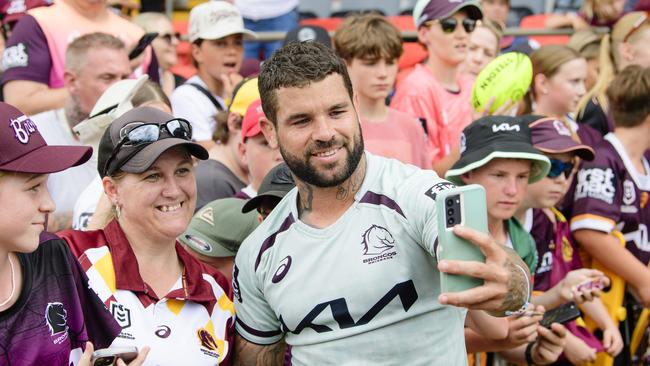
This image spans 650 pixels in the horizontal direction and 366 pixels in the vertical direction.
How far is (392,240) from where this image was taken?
3.07m

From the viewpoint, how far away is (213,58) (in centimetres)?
698

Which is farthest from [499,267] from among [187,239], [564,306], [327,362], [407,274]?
[564,306]

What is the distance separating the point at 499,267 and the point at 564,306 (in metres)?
2.40

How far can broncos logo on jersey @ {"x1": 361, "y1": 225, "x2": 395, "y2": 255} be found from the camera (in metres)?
3.07

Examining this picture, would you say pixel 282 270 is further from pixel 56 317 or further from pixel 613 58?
pixel 613 58

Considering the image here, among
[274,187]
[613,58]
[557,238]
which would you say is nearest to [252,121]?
[274,187]

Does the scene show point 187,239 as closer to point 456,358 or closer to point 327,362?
point 327,362

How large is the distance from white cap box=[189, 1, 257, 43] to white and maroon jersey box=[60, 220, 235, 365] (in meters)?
3.54

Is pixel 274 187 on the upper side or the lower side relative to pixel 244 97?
upper

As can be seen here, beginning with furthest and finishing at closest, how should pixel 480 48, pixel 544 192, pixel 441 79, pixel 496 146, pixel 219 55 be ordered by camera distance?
pixel 480 48 → pixel 219 55 → pixel 441 79 → pixel 544 192 → pixel 496 146

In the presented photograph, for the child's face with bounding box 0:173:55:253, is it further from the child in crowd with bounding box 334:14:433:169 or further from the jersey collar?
the child in crowd with bounding box 334:14:433:169

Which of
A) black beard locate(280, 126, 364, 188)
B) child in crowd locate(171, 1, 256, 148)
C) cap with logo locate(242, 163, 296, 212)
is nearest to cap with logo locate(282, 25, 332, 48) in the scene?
child in crowd locate(171, 1, 256, 148)

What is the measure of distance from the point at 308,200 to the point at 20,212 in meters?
0.99

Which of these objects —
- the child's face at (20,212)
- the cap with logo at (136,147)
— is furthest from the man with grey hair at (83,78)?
the child's face at (20,212)
